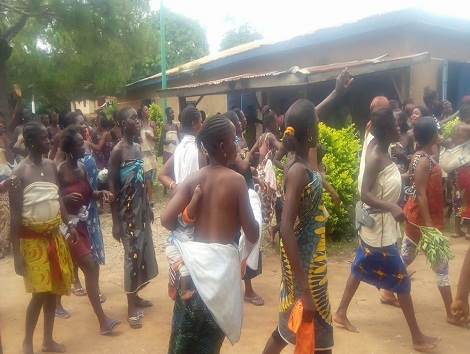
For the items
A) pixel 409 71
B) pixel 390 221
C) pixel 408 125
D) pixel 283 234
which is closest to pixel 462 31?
pixel 409 71

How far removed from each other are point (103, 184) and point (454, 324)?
328 centimetres

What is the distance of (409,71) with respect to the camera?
337 inches

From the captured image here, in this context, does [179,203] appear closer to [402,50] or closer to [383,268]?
[383,268]

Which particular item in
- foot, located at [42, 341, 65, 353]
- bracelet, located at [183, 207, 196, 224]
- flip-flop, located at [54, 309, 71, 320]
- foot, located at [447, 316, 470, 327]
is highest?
bracelet, located at [183, 207, 196, 224]

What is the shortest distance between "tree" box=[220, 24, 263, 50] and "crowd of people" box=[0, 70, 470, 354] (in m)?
41.6

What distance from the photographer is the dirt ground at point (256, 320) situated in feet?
12.1

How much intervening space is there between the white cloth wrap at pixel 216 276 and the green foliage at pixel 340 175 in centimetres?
377

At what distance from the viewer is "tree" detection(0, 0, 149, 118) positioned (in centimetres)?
1255

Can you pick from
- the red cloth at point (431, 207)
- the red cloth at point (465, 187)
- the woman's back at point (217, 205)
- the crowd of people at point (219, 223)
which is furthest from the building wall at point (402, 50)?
the woman's back at point (217, 205)

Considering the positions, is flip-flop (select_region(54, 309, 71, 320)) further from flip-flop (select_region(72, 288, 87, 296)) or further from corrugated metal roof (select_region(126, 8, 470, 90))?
corrugated metal roof (select_region(126, 8, 470, 90))

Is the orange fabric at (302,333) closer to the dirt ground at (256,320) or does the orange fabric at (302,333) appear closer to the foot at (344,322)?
the dirt ground at (256,320)

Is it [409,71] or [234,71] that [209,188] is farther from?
[234,71]

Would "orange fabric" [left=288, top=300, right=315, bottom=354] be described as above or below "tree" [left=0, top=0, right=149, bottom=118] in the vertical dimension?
below

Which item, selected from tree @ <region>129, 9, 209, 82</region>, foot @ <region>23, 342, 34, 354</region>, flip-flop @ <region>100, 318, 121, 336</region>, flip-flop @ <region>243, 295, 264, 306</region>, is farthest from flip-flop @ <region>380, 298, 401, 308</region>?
tree @ <region>129, 9, 209, 82</region>
